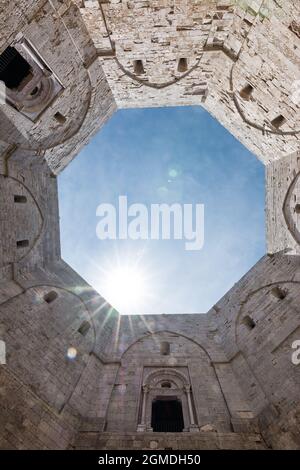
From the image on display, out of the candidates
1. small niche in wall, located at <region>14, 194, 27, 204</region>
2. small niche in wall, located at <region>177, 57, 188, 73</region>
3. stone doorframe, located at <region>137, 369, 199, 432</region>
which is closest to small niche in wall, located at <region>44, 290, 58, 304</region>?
small niche in wall, located at <region>14, 194, 27, 204</region>

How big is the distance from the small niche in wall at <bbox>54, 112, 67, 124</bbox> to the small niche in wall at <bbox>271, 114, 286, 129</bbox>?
25.6ft

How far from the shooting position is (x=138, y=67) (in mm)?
10828

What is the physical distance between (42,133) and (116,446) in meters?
10.5

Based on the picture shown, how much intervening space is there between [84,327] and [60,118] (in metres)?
8.74

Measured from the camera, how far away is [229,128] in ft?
42.4

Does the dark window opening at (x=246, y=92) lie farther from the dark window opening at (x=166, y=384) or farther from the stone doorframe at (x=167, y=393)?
the dark window opening at (x=166, y=384)

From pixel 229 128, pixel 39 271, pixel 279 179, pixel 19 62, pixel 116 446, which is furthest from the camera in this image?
pixel 229 128

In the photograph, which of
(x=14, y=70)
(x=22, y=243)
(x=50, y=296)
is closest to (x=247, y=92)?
(x=14, y=70)

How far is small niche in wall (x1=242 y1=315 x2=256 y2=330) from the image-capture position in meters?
11.7

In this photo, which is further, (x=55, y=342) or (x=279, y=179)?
(x=279, y=179)

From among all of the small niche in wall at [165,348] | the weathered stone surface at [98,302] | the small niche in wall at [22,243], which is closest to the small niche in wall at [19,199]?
the weathered stone surface at [98,302]

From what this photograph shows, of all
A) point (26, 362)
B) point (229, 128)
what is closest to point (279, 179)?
point (229, 128)

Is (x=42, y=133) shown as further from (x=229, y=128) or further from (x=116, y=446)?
(x=116, y=446)

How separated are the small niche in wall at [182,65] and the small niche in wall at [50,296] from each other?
10.5 metres
